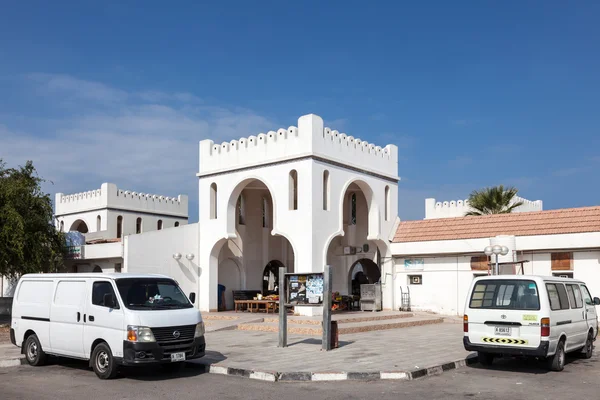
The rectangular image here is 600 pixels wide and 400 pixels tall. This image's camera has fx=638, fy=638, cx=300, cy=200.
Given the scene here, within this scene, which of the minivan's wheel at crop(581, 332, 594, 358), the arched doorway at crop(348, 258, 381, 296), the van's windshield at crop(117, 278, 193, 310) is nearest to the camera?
the van's windshield at crop(117, 278, 193, 310)

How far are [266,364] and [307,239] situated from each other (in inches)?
400

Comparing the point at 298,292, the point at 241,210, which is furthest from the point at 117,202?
the point at 298,292

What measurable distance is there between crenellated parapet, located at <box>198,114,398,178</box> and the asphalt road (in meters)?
12.0

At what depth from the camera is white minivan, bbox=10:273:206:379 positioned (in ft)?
35.8

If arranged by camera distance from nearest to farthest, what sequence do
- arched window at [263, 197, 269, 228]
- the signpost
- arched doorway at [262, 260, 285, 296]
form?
the signpost
arched window at [263, 197, 269, 228]
arched doorway at [262, 260, 285, 296]

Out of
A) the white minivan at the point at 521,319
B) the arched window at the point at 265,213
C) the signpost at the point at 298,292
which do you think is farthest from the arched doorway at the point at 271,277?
the white minivan at the point at 521,319

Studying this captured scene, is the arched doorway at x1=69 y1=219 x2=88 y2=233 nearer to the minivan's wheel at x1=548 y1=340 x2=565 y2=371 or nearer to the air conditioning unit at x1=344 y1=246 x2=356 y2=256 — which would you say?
the air conditioning unit at x1=344 y1=246 x2=356 y2=256

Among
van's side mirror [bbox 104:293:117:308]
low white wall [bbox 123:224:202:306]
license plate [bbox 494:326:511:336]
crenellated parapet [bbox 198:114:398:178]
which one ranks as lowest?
license plate [bbox 494:326:511:336]

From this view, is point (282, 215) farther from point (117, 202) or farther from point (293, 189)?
point (117, 202)

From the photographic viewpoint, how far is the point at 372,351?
14633mm

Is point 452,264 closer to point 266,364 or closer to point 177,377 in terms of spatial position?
point 266,364

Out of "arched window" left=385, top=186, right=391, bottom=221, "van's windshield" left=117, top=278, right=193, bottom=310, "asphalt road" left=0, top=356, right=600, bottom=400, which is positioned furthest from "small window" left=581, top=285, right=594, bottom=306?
"arched window" left=385, top=186, right=391, bottom=221

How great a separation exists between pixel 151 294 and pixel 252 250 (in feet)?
54.1

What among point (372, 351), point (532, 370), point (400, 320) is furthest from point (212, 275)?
point (532, 370)
